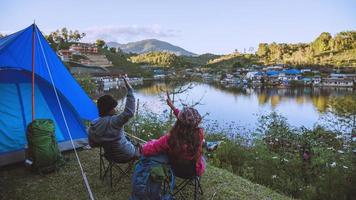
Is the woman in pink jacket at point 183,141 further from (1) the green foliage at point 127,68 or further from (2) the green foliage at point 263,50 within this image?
(2) the green foliage at point 263,50

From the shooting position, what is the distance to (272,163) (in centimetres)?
480

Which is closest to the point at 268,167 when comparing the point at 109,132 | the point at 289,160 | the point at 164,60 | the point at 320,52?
the point at 289,160

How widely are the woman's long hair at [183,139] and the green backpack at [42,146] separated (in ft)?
7.44

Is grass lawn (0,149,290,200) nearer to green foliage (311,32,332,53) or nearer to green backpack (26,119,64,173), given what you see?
green backpack (26,119,64,173)

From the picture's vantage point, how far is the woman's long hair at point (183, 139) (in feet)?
7.91

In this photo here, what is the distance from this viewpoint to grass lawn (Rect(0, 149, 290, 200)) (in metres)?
3.44

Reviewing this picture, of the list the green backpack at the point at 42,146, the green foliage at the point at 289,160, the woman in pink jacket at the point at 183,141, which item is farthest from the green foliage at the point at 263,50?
the woman in pink jacket at the point at 183,141

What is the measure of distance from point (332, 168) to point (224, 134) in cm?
348

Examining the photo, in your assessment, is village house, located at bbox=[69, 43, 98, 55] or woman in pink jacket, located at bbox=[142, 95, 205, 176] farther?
village house, located at bbox=[69, 43, 98, 55]

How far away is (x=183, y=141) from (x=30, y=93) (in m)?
3.37

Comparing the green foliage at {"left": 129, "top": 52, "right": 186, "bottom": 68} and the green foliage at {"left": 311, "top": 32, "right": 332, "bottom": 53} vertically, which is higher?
the green foliage at {"left": 311, "top": 32, "right": 332, "bottom": 53}

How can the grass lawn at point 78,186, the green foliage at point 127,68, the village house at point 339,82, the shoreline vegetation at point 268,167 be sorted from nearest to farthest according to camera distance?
the grass lawn at point 78,186, the shoreline vegetation at point 268,167, the village house at point 339,82, the green foliage at point 127,68

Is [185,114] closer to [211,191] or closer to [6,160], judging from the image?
[211,191]

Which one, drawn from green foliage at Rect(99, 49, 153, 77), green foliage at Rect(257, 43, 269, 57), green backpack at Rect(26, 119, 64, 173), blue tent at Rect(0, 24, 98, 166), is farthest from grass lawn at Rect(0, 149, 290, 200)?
green foliage at Rect(257, 43, 269, 57)
